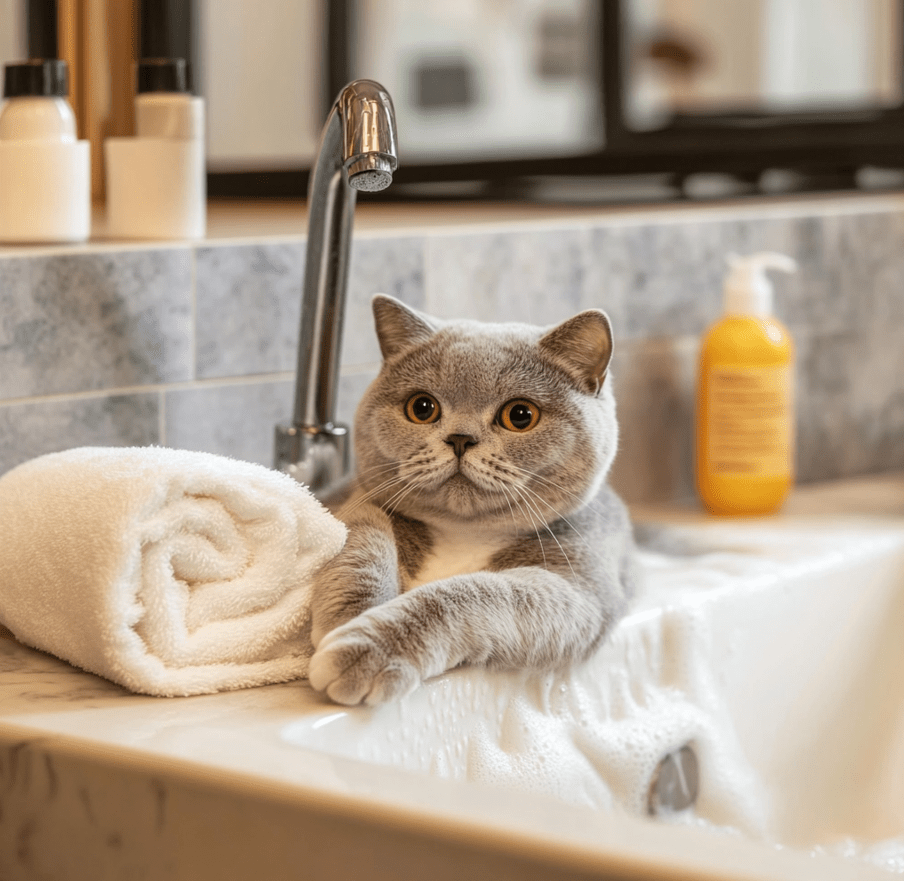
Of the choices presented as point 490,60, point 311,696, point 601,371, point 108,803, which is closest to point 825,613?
point 601,371

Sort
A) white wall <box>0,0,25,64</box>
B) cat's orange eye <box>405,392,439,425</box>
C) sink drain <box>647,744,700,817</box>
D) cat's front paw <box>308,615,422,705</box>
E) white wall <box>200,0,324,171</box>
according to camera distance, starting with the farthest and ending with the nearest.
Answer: white wall <box>200,0,324,171</box> → white wall <box>0,0,25,64</box> → sink drain <box>647,744,700,817</box> → cat's orange eye <box>405,392,439,425</box> → cat's front paw <box>308,615,422,705</box>

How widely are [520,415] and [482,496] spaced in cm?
5

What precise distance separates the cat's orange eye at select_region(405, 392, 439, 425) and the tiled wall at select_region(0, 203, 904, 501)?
29cm

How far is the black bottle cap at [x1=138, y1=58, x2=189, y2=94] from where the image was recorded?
98cm

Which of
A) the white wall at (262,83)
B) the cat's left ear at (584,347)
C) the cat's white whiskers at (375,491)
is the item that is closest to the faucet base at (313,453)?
the cat's white whiskers at (375,491)

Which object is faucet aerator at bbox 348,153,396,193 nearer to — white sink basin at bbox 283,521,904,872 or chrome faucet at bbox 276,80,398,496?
chrome faucet at bbox 276,80,398,496

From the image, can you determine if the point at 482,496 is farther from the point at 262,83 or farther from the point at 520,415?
the point at 262,83

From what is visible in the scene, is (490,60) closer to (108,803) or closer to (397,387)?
(397,387)

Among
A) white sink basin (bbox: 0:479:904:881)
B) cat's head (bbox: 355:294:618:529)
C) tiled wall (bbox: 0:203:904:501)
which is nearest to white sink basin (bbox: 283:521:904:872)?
white sink basin (bbox: 0:479:904:881)

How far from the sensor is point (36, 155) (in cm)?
90

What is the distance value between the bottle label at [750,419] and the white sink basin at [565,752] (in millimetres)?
59

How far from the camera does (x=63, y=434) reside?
90cm

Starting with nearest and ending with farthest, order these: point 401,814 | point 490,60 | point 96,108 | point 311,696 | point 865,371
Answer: point 401,814 → point 311,696 → point 96,108 → point 865,371 → point 490,60

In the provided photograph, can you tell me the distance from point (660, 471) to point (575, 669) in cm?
54
